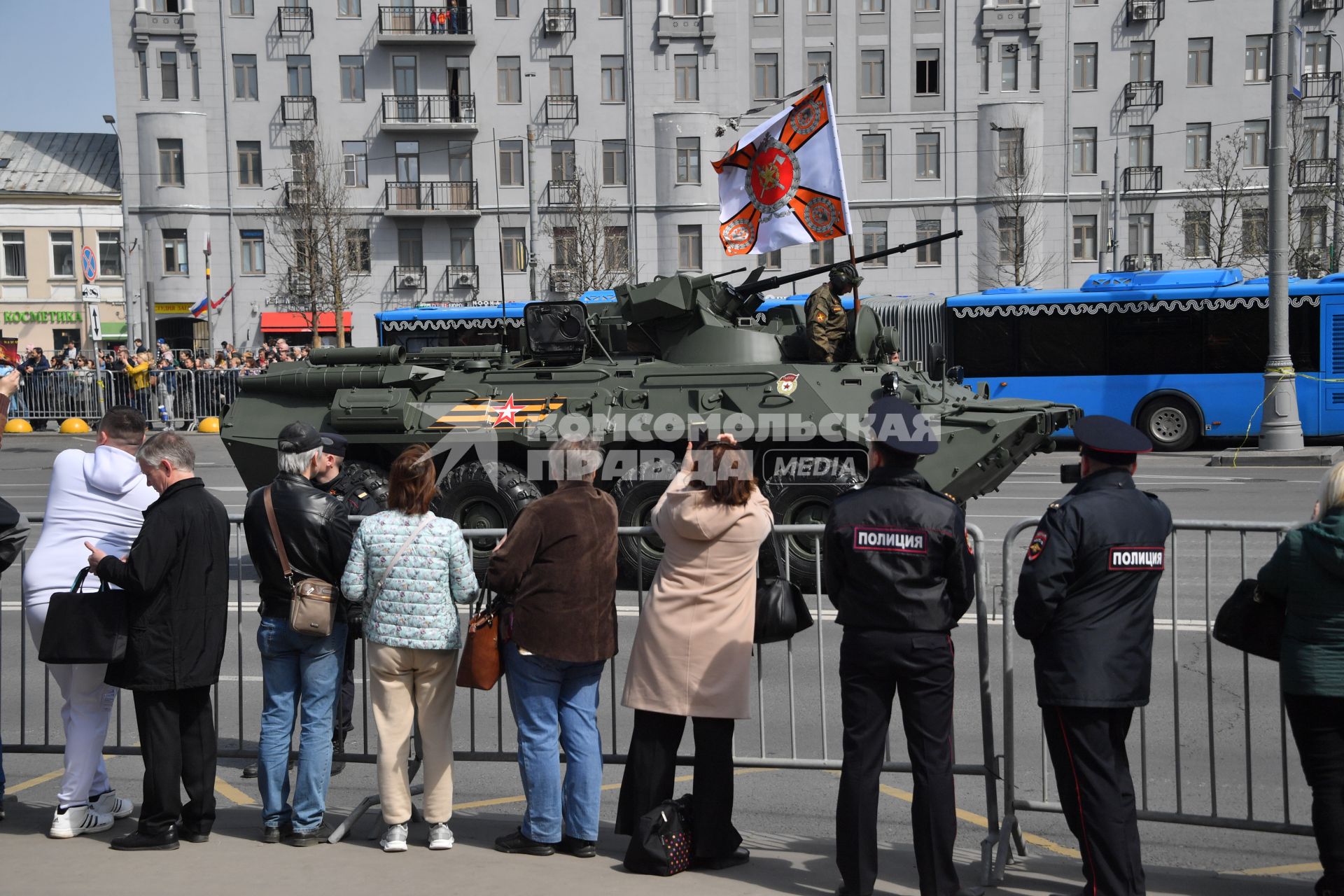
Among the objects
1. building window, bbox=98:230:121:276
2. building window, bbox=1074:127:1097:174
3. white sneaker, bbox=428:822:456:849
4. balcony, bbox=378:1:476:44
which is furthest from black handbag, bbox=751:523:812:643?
building window, bbox=98:230:121:276

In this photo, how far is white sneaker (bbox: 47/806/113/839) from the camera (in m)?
5.45

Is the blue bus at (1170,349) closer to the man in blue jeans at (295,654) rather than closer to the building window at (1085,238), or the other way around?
the man in blue jeans at (295,654)

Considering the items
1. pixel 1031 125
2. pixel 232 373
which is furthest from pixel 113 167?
pixel 1031 125

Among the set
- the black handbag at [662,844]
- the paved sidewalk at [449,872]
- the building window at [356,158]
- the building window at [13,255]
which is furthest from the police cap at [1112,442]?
the building window at [13,255]

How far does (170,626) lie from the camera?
5285 mm

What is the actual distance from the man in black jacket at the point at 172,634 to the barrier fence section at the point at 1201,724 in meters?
3.16

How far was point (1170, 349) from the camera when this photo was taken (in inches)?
890

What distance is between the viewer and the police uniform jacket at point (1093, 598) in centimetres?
461

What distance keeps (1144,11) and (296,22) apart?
91.7 ft

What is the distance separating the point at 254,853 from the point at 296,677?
0.70 metres

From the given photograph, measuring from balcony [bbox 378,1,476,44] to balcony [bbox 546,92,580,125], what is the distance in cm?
320

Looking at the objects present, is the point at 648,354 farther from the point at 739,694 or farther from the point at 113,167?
the point at 113,167

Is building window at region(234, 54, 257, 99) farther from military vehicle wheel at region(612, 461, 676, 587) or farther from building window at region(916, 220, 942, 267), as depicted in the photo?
military vehicle wheel at region(612, 461, 676, 587)

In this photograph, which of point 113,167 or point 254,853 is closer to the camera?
point 254,853
